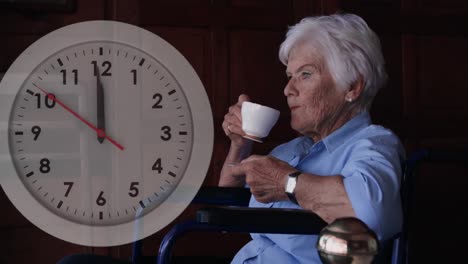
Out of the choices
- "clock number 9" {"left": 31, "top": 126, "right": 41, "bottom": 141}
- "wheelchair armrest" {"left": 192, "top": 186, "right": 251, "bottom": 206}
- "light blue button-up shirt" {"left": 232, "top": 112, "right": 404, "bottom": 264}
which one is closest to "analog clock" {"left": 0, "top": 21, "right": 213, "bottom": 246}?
"clock number 9" {"left": 31, "top": 126, "right": 41, "bottom": 141}

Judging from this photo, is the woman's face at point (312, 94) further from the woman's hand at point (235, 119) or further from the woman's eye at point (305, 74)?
the woman's hand at point (235, 119)

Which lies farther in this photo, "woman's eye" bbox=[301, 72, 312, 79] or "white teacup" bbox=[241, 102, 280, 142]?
"woman's eye" bbox=[301, 72, 312, 79]

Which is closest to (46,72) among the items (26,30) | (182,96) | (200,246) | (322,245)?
(26,30)

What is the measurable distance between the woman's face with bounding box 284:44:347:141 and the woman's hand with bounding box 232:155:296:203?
20cm

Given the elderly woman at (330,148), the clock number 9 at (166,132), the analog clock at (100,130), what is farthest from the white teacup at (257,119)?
the clock number 9 at (166,132)

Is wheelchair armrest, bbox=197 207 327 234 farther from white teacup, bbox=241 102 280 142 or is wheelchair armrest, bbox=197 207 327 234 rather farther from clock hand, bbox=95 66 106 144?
clock hand, bbox=95 66 106 144

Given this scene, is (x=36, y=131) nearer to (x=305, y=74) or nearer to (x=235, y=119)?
(x=235, y=119)

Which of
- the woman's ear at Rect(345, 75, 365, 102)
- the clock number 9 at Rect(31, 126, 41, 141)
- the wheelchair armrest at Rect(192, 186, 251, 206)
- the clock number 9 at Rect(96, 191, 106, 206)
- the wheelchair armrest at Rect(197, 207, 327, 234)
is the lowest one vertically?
the clock number 9 at Rect(96, 191, 106, 206)

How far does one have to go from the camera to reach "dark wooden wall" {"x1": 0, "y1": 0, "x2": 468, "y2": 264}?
2.12m

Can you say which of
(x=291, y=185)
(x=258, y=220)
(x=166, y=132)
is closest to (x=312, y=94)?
(x=291, y=185)

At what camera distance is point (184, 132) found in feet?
6.85

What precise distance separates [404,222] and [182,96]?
97 centimetres

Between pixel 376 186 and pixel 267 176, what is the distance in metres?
0.26

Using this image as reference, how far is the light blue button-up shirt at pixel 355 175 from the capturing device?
1.25m
